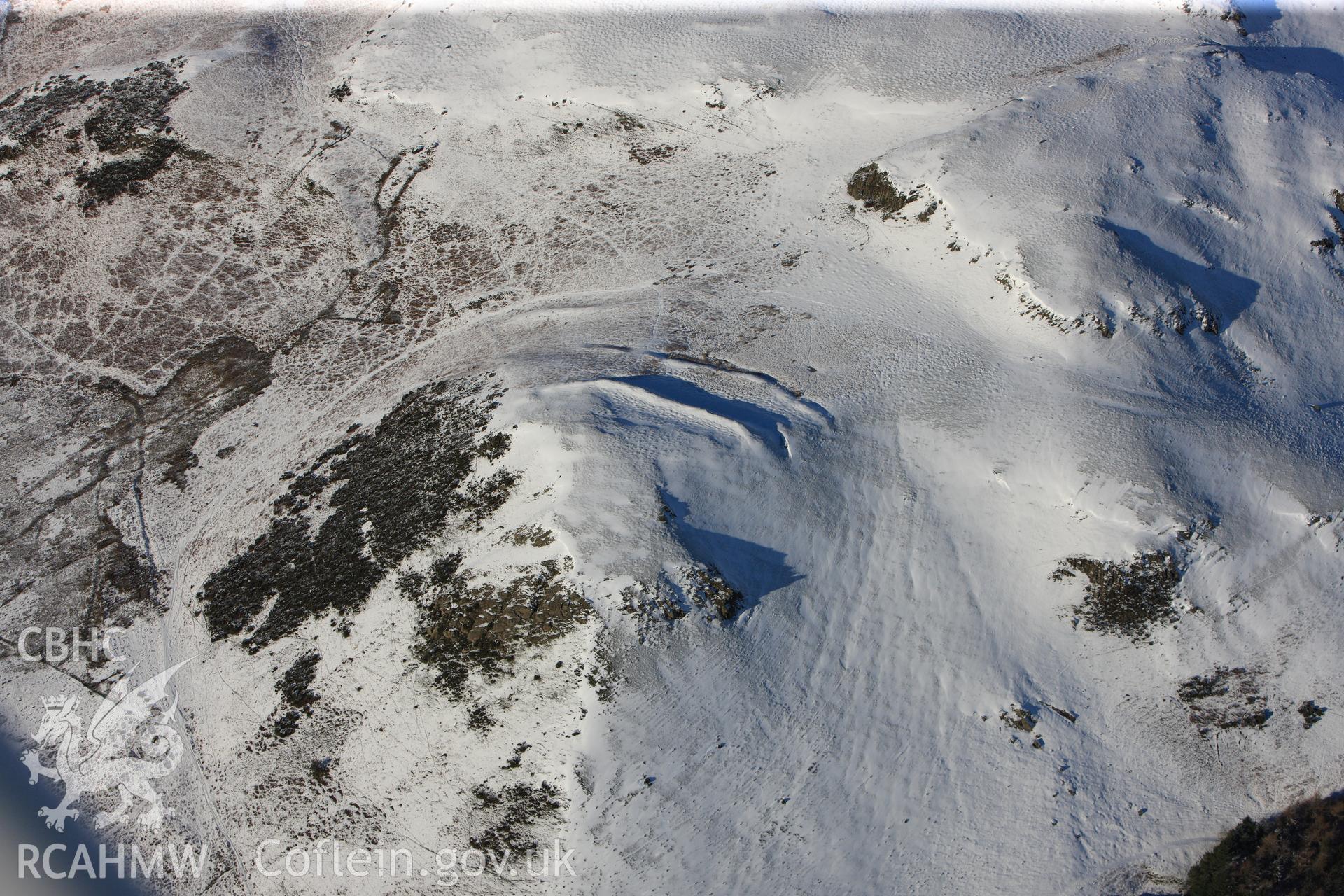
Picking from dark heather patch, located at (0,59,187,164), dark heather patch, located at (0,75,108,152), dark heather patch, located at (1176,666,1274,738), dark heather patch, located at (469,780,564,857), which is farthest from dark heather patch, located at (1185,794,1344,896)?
dark heather patch, located at (0,75,108,152)

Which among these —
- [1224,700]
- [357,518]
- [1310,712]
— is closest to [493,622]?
[357,518]

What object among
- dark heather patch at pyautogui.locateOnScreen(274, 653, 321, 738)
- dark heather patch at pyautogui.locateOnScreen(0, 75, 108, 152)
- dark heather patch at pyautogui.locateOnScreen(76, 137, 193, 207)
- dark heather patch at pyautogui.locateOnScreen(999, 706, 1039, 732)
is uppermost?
dark heather patch at pyautogui.locateOnScreen(0, 75, 108, 152)

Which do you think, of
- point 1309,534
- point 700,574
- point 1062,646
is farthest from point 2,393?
point 1309,534

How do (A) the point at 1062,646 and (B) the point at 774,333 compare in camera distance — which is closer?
(A) the point at 1062,646

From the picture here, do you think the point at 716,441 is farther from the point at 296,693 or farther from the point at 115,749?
the point at 115,749

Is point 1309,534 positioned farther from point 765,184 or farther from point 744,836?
point 765,184

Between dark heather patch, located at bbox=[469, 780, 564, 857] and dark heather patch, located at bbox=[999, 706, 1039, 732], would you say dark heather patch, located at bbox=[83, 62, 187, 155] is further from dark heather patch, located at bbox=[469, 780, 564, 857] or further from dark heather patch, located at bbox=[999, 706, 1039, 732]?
dark heather patch, located at bbox=[999, 706, 1039, 732]
